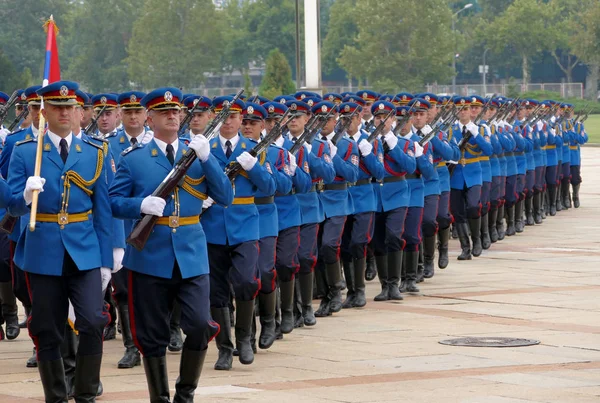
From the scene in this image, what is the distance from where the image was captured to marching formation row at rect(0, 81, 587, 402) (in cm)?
841

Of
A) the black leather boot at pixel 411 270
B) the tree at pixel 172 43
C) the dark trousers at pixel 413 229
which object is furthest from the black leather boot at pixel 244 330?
the tree at pixel 172 43

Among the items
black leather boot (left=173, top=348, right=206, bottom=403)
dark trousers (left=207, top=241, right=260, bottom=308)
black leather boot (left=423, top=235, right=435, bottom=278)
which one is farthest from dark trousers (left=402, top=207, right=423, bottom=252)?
black leather boot (left=173, top=348, right=206, bottom=403)

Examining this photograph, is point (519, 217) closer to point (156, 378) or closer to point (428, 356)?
point (428, 356)

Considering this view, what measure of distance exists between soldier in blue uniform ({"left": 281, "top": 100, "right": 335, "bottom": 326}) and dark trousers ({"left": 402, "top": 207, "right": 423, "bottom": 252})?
233cm

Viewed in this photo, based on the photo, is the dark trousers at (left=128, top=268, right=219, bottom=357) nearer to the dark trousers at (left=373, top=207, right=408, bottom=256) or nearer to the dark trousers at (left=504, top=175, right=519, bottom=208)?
the dark trousers at (left=373, top=207, right=408, bottom=256)

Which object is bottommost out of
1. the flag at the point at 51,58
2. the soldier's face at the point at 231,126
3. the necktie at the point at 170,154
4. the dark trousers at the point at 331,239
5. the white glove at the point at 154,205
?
the dark trousers at the point at 331,239

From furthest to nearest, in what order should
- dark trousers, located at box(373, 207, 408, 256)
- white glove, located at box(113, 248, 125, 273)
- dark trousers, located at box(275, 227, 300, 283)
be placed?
dark trousers, located at box(373, 207, 408, 256)
dark trousers, located at box(275, 227, 300, 283)
white glove, located at box(113, 248, 125, 273)

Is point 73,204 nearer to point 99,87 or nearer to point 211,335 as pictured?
point 211,335

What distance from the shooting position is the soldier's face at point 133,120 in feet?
38.0

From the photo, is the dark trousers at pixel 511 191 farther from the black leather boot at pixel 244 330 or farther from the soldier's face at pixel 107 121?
the black leather boot at pixel 244 330

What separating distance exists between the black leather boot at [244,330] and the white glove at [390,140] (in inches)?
163

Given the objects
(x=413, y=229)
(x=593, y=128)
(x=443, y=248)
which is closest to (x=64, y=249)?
(x=413, y=229)

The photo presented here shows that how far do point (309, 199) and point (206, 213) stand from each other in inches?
81.2

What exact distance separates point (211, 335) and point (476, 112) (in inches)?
439
